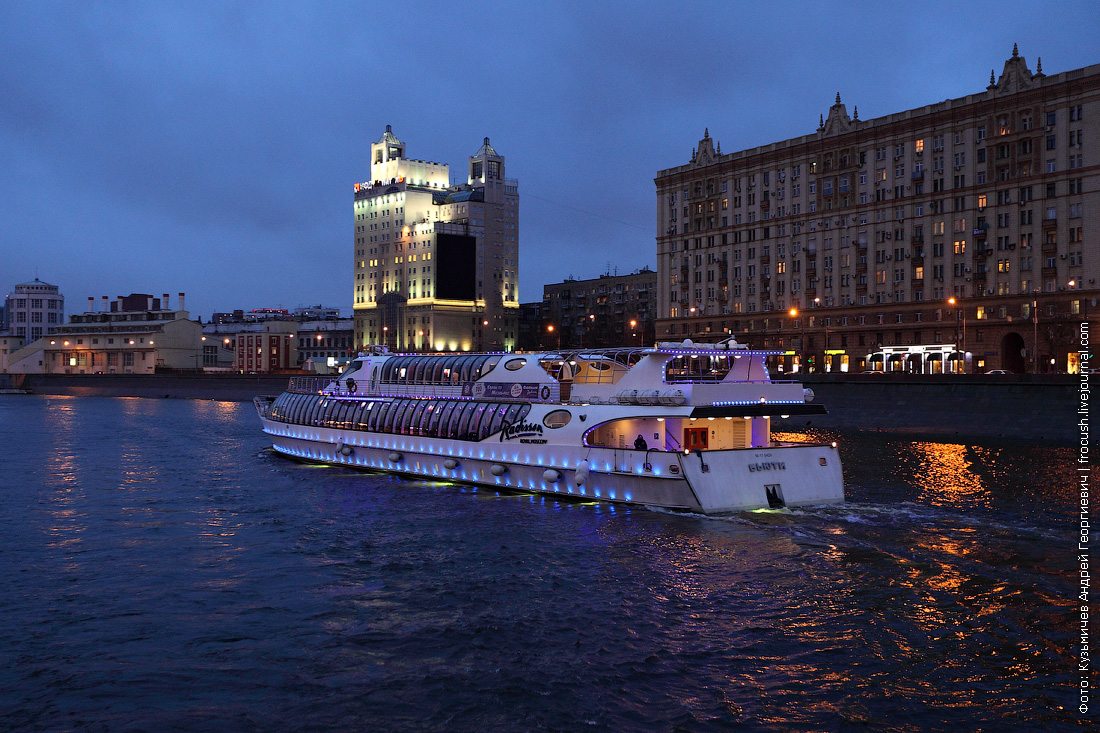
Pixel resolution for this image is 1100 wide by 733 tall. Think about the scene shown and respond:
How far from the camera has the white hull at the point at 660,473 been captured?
2789 cm

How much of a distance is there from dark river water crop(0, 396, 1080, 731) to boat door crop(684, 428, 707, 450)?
360cm

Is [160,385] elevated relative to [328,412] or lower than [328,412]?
lower

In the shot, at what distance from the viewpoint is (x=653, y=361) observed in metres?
30.9

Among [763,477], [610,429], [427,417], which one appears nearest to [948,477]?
[763,477]

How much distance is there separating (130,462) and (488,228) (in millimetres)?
148453

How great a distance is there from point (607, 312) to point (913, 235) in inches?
3729

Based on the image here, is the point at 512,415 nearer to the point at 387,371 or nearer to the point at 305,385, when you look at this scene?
the point at 387,371

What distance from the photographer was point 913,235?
313 feet

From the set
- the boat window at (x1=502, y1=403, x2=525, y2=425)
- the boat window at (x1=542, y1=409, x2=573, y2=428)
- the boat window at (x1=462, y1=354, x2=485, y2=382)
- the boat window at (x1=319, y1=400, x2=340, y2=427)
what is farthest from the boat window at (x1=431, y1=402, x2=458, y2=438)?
the boat window at (x1=319, y1=400, x2=340, y2=427)

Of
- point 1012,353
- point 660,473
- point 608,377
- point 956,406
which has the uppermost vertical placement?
point 1012,353

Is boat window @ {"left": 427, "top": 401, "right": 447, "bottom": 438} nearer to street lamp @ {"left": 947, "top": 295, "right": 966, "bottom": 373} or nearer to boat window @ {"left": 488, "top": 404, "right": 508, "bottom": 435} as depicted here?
boat window @ {"left": 488, "top": 404, "right": 508, "bottom": 435}

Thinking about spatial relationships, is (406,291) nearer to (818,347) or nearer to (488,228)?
(488,228)

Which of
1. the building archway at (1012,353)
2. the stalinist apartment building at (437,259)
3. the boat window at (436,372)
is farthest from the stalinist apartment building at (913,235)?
the stalinist apartment building at (437,259)

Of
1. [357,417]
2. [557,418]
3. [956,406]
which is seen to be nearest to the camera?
[557,418]
